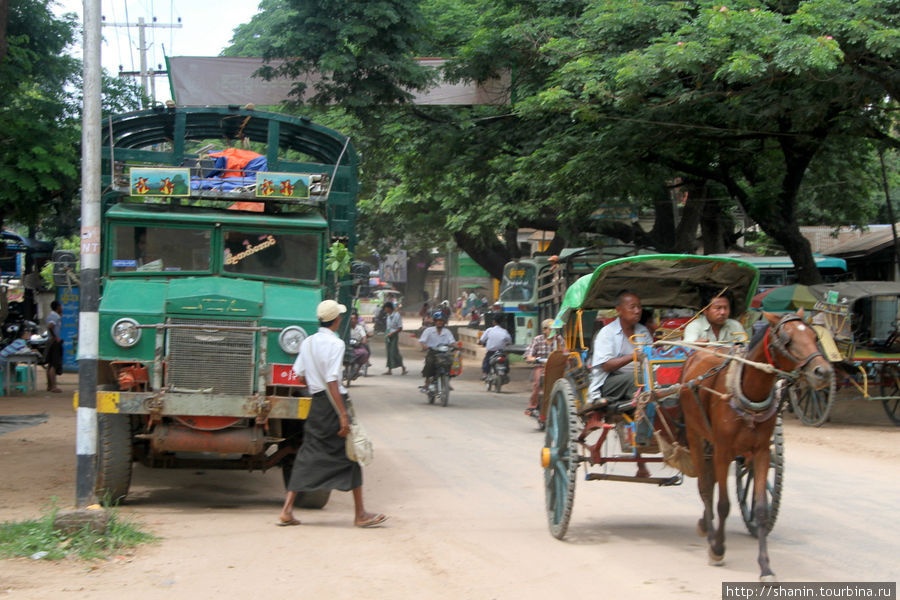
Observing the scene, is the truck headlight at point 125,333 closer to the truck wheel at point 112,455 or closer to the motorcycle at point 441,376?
the truck wheel at point 112,455

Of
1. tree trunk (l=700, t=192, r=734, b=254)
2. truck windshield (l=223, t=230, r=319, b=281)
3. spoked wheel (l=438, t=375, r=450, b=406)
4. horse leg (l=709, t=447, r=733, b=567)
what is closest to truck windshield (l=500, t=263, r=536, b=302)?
tree trunk (l=700, t=192, r=734, b=254)

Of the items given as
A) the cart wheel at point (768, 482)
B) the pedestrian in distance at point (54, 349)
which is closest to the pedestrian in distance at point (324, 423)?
the cart wheel at point (768, 482)

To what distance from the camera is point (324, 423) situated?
24.5 ft

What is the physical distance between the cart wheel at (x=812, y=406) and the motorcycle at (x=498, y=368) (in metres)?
7.07

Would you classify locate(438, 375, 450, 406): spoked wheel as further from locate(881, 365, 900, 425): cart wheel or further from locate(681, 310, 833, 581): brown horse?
locate(681, 310, 833, 581): brown horse

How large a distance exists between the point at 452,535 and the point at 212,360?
8.79 ft

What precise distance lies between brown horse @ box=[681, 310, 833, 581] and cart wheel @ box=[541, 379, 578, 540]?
0.85 meters

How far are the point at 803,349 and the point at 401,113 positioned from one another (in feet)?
52.4

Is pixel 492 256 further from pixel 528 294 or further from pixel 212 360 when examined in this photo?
pixel 212 360

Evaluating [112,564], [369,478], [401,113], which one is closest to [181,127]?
[369,478]

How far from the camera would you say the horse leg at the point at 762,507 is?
553cm

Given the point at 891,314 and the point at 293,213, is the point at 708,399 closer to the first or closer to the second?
the point at 293,213

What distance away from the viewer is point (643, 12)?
14.7m

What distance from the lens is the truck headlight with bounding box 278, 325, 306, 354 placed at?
326 inches
